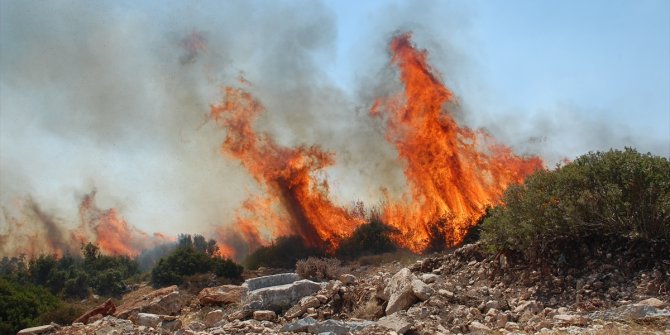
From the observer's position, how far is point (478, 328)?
9609 millimetres

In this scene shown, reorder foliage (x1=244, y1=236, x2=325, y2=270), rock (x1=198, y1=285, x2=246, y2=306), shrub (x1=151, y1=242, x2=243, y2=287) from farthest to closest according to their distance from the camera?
foliage (x1=244, y1=236, x2=325, y2=270) < shrub (x1=151, y1=242, x2=243, y2=287) < rock (x1=198, y1=285, x2=246, y2=306)

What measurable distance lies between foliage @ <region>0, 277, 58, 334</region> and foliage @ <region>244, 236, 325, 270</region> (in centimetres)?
1679

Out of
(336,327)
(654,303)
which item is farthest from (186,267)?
(654,303)

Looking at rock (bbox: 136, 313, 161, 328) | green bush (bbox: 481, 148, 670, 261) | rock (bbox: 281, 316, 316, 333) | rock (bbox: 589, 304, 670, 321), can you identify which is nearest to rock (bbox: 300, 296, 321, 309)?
rock (bbox: 281, 316, 316, 333)

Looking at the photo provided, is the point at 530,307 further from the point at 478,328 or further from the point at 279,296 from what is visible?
the point at 279,296

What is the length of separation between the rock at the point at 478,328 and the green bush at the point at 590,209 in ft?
11.0

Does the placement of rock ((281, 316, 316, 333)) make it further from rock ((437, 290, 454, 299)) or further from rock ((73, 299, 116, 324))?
rock ((73, 299, 116, 324))

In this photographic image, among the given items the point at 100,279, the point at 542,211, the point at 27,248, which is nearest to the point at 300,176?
the point at 100,279

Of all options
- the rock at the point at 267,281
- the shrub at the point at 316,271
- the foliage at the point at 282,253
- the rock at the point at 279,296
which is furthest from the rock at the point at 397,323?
the foliage at the point at 282,253

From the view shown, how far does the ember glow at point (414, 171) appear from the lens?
103 ft

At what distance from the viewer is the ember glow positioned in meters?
31.5

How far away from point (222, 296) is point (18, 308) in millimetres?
6806

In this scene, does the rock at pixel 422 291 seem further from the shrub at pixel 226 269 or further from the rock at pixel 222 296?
the shrub at pixel 226 269

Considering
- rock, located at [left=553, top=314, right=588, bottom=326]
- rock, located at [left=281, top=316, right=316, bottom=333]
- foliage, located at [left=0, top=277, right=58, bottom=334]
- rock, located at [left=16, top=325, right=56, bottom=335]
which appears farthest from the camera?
foliage, located at [left=0, top=277, right=58, bottom=334]
